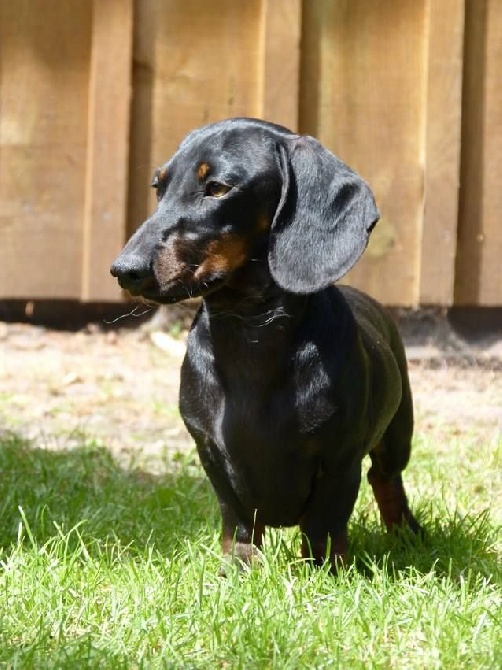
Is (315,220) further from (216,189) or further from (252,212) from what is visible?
(216,189)

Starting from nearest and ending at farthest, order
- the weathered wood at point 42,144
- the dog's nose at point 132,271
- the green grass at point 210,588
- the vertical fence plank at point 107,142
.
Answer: the green grass at point 210,588
the dog's nose at point 132,271
the vertical fence plank at point 107,142
the weathered wood at point 42,144

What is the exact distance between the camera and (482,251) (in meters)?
6.28

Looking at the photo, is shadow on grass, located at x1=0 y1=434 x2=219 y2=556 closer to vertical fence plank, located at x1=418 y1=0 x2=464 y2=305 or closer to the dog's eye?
the dog's eye

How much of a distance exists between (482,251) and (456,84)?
0.87 m

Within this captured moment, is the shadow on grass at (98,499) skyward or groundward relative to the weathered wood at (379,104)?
groundward

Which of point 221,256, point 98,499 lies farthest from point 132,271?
point 98,499

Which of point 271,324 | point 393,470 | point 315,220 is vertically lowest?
point 393,470

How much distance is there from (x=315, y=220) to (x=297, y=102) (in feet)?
10.5

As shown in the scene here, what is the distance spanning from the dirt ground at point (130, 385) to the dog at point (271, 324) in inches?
69.3

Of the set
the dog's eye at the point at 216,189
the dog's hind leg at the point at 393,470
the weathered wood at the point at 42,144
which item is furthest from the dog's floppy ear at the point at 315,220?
the weathered wood at the point at 42,144

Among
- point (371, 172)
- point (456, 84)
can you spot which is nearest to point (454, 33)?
point (456, 84)

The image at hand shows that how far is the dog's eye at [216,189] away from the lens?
2.99 meters

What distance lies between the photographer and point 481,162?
20.5 feet

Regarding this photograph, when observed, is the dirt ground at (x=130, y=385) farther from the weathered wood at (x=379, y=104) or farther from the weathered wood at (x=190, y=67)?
the weathered wood at (x=190, y=67)
